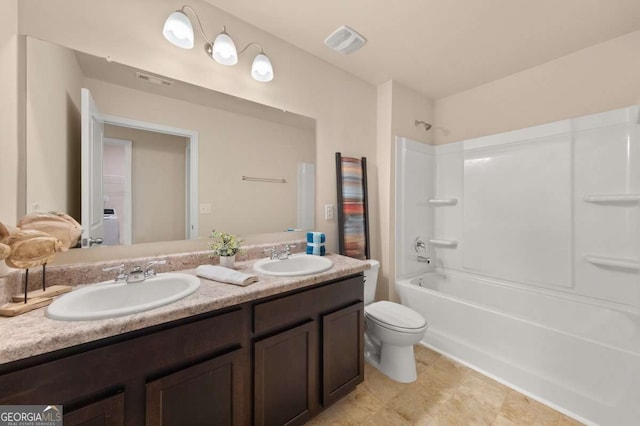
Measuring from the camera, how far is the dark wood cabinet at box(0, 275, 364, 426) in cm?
73

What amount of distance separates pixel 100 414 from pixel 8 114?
118 centimetres

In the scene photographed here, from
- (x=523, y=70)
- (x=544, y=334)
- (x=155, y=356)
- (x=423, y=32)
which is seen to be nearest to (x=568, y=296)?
(x=544, y=334)

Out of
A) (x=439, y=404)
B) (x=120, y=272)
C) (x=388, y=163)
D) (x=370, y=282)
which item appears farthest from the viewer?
(x=388, y=163)

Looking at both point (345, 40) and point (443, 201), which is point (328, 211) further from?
point (443, 201)

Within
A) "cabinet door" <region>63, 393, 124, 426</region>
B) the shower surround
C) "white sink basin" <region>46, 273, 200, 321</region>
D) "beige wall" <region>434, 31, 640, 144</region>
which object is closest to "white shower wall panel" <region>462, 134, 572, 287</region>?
the shower surround

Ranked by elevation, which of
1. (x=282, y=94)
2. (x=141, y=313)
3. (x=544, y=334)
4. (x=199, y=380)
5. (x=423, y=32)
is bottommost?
(x=544, y=334)

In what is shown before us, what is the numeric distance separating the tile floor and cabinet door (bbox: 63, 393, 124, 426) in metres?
1.03

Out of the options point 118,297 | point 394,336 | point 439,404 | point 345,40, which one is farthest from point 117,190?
point 439,404

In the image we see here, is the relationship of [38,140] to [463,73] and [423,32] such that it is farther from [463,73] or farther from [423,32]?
[463,73]

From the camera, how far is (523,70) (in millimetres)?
2215

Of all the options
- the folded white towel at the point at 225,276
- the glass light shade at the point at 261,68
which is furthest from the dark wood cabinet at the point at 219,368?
the glass light shade at the point at 261,68

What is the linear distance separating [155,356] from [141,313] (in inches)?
6.6

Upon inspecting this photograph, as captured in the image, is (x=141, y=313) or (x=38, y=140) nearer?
(x=141, y=313)

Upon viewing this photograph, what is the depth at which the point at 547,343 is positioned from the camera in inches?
62.3
